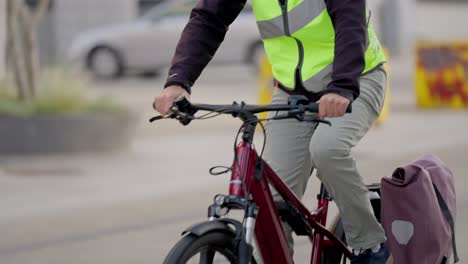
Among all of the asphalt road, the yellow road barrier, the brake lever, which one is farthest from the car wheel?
the brake lever

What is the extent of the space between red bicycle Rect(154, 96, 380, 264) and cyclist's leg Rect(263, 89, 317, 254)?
0.14 meters

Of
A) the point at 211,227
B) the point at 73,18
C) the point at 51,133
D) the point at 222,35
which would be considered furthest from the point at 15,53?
the point at 73,18

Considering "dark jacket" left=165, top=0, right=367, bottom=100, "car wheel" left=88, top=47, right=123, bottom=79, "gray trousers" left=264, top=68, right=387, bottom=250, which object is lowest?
A: "gray trousers" left=264, top=68, right=387, bottom=250

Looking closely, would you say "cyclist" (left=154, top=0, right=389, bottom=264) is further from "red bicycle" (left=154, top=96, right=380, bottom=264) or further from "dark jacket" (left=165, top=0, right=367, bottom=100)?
"red bicycle" (left=154, top=96, right=380, bottom=264)

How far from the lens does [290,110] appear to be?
423 centimetres

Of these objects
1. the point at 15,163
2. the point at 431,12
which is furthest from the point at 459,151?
the point at 431,12

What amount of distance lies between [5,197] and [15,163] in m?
1.65

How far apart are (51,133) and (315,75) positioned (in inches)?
255

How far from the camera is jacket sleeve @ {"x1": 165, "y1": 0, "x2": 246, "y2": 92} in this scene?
458 cm

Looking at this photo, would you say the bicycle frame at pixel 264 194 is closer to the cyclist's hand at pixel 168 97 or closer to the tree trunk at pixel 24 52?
the cyclist's hand at pixel 168 97

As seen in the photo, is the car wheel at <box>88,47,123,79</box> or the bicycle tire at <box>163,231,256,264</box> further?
the car wheel at <box>88,47,123,79</box>

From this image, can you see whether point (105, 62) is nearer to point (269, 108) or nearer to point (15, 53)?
point (15, 53)

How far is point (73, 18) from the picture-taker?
24531 millimetres

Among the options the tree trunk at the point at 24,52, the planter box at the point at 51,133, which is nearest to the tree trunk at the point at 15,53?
the tree trunk at the point at 24,52
